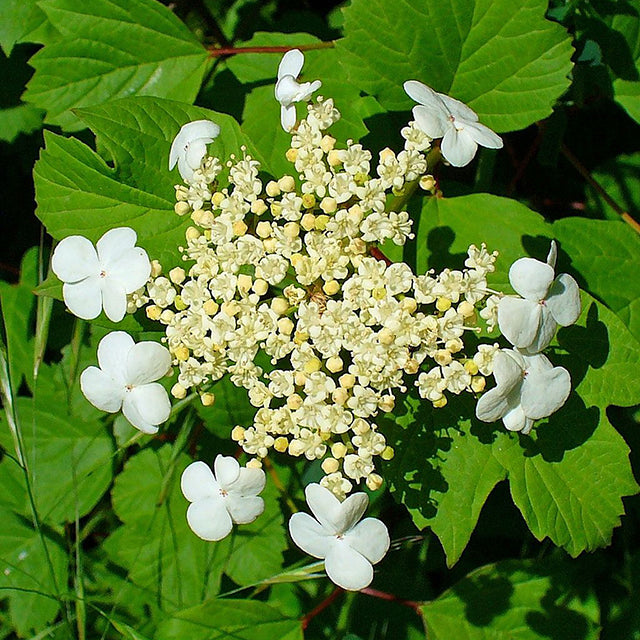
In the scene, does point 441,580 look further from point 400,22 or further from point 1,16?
point 1,16

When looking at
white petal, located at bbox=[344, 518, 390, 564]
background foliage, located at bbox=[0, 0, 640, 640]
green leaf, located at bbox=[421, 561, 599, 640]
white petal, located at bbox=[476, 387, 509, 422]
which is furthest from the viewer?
green leaf, located at bbox=[421, 561, 599, 640]

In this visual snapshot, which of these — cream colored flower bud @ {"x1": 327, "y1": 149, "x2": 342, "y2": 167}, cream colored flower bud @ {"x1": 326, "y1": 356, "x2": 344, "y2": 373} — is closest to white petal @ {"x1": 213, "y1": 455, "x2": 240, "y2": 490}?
cream colored flower bud @ {"x1": 326, "y1": 356, "x2": 344, "y2": 373}

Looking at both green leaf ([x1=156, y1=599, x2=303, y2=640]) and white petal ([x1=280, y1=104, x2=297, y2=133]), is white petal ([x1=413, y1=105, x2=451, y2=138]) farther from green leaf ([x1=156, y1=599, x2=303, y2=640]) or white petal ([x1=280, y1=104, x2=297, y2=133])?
green leaf ([x1=156, y1=599, x2=303, y2=640])

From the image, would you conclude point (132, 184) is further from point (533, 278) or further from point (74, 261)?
point (533, 278)

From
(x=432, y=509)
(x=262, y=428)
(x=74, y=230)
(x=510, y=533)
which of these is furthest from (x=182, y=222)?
(x=510, y=533)

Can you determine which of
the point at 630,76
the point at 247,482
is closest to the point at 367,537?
the point at 247,482

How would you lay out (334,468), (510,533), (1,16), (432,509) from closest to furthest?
(334,468) → (432,509) → (1,16) → (510,533)
